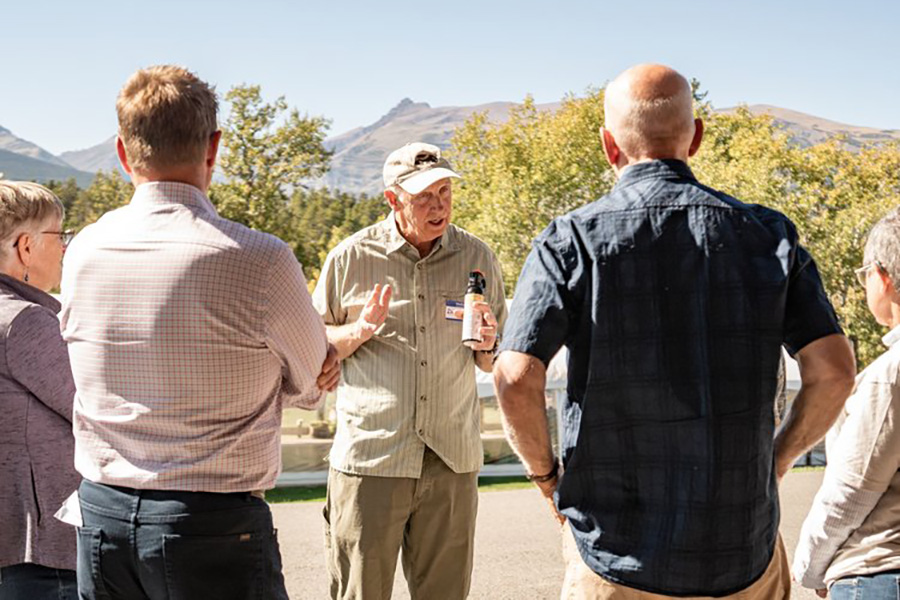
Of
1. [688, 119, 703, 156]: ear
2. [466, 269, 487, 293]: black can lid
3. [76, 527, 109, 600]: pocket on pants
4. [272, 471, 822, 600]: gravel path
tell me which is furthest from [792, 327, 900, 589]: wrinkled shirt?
[272, 471, 822, 600]: gravel path

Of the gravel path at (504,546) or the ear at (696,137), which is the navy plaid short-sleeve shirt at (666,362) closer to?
the ear at (696,137)

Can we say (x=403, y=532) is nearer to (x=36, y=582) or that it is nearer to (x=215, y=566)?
(x=36, y=582)

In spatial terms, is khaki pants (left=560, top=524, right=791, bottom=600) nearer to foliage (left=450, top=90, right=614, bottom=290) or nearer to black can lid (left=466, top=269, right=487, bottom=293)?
black can lid (left=466, top=269, right=487, bottom=293)

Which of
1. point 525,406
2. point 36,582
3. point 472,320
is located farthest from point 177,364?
point 472,320

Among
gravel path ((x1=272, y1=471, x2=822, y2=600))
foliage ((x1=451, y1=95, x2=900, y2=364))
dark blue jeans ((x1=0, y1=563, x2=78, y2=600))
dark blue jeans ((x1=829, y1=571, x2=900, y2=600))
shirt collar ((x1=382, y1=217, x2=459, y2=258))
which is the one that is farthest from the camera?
foliage ((x1=451, y1=95, x2=900, y2=364))

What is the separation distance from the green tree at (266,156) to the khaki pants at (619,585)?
186 feet

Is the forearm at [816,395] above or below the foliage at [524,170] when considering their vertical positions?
below

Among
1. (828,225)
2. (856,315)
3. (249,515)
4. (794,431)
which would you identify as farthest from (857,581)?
(828,225)

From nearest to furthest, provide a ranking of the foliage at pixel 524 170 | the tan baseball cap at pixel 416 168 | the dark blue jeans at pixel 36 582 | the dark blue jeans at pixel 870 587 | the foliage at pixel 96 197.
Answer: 1. the dark blue jeans at pixel 870 587
2. the dark blue jeans at pixel 36 582
3. the tan baseball cap at pixel 416 168
4. the foliage at pixel 524 170
5. the foliage at pixel 96 197

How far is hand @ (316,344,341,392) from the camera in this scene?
9.18 ft

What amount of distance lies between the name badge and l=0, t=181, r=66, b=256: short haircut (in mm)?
1683

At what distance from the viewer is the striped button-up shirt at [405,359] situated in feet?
14.0

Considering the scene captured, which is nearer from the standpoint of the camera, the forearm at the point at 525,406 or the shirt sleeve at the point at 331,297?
the forearm at the point at 525,406

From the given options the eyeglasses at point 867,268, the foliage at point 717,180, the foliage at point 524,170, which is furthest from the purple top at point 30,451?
the foliage at point 524,170
